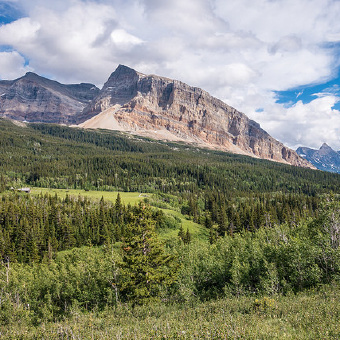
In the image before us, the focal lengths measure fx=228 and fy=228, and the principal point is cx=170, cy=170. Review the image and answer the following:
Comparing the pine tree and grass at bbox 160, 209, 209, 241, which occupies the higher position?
the pine tree

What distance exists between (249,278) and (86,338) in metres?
25.4

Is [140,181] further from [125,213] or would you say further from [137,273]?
[137,273]

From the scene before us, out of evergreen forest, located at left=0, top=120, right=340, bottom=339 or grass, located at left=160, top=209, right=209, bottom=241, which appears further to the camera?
grass, located at left=160, top=209, right=209, bottom=241

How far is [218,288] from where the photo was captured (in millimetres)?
34500

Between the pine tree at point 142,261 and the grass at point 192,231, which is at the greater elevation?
the pine tree at point 142,261

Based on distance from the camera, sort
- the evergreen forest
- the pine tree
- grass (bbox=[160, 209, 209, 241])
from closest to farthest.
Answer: the evergreen forest → the pine tree → grass (bbox=[160, 209, 209, 241])

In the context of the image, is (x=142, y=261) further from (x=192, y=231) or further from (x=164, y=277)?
(x=192, y=231)

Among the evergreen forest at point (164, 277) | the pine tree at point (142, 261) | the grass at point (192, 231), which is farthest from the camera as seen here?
the grass at point (192, 231)

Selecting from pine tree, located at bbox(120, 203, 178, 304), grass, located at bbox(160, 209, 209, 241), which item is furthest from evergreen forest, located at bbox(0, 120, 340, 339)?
grass, located at bbox(160, 209, 209, 241)

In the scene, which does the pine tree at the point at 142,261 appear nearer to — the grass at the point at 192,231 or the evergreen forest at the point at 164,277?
the evergreen forest at the point at 164,277

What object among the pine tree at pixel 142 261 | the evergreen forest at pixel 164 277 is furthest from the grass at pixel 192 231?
the pine tree at pixel 142 261

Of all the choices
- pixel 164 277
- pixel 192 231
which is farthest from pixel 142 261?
pixel 192 231

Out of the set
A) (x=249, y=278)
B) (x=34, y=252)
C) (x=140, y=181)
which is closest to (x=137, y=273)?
(x=249, y=278)

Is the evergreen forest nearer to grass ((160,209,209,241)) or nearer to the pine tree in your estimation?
the pine tree
